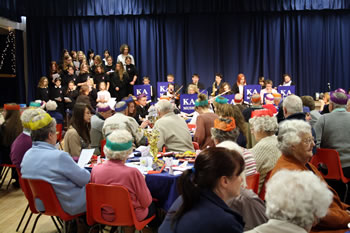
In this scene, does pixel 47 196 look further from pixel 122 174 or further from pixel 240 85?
pixel 240 85

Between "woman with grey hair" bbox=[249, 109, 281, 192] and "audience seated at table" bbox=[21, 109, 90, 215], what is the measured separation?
5.02 ft

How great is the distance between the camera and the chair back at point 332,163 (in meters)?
4.45

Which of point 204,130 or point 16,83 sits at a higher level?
point 16,83

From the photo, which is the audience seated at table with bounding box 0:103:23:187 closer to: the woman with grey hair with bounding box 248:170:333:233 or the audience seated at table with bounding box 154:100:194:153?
the audience seated at table with bounding box 154:100:194:153

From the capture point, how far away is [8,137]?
5766 millimetres

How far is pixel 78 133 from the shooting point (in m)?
4.71

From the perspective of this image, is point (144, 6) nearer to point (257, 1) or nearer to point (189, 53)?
point (189, 53)

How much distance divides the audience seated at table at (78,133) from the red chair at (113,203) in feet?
4.76

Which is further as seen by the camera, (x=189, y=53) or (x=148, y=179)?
(x=189, y=53)

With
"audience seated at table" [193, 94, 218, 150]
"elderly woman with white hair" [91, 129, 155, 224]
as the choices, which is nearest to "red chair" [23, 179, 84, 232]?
"elderly woman with white hair" [91, 129, 155, 224]

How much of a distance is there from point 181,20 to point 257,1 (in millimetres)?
2693

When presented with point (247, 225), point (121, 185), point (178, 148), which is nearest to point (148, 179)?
point (121, 185)

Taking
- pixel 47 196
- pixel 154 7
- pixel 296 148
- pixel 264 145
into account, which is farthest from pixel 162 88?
pixel 296 148

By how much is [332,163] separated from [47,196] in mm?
3148
